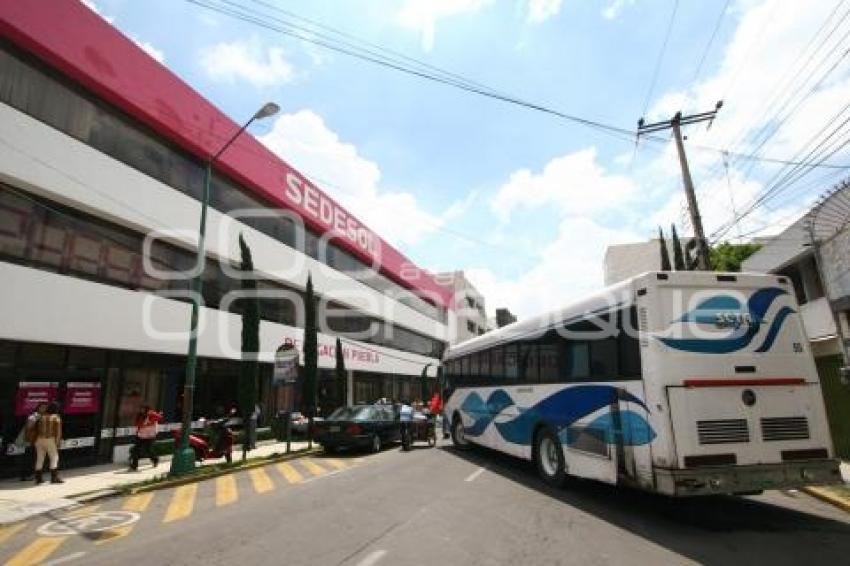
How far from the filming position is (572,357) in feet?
31.6

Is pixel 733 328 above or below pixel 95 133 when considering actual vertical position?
below

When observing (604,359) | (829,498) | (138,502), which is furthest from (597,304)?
(138,502)

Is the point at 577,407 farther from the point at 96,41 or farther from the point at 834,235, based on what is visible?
the point at 96,41

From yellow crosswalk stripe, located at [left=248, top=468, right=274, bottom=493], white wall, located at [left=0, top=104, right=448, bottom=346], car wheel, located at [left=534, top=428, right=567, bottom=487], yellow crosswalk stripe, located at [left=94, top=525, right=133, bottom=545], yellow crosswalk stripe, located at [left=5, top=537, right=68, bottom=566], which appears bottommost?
yellow crosswalk stripe, located at [left=5, top=537, right=68, bottom=566]

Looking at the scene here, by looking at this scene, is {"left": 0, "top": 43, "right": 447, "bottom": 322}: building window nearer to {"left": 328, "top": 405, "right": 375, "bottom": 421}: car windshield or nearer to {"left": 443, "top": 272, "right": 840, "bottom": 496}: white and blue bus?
{"left": 328, "top": 405, "right": 375, "bottom": 421}: car windshield

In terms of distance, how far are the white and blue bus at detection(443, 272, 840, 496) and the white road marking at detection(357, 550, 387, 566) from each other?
12.0 feet

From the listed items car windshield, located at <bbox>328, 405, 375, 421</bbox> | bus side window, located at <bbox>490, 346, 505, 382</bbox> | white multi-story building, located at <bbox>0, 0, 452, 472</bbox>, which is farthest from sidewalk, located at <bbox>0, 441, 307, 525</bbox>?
bus side window, located at <bbox>490, 346, 505, 382</bbox>

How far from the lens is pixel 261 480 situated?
12.7 meters

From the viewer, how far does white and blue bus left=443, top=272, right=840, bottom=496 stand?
7168 mm

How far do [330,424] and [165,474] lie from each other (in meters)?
4.95

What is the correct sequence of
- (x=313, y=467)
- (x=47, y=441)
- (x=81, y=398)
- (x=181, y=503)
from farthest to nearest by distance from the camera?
(x=81, y=398) → (x=313, y=467) → (x=47, y=441) → (x=181, y=503)

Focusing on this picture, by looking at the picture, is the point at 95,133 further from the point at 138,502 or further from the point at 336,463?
the point at 336,463

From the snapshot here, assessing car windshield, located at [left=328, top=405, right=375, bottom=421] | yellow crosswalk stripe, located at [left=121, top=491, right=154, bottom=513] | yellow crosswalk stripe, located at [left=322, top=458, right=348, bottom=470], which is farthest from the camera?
car windshield, located at [left=328, top=405, right=375, bottom=421]

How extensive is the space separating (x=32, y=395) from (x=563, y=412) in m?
12.4
